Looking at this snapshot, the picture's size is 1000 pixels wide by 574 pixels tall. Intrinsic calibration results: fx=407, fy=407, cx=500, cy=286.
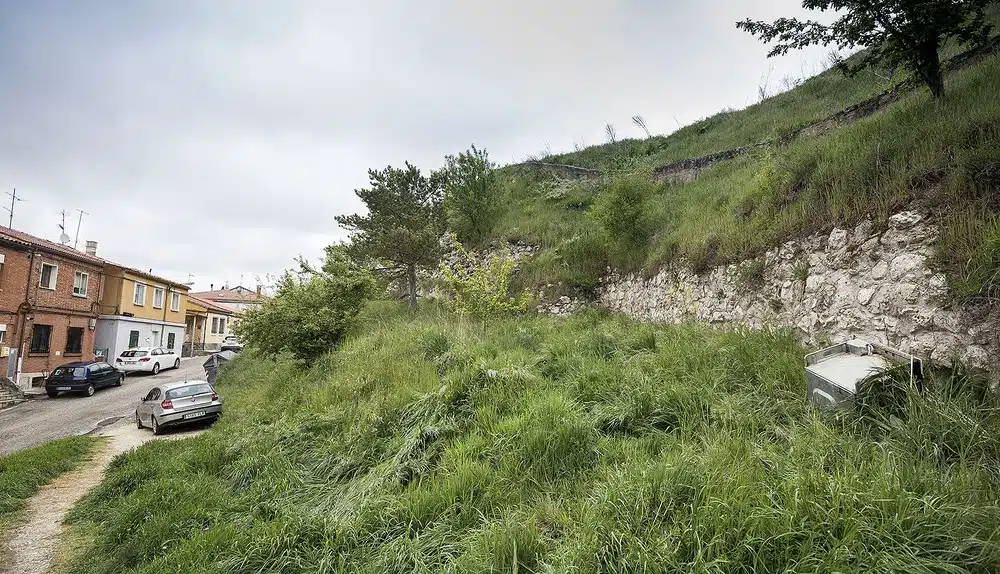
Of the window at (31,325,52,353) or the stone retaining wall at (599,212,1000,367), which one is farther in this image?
the window at (31,325,52,353)

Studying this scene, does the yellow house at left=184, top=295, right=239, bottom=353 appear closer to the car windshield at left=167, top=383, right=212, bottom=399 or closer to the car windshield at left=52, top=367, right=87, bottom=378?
the car windshield at left=52, top=367, right=87, bottom=378

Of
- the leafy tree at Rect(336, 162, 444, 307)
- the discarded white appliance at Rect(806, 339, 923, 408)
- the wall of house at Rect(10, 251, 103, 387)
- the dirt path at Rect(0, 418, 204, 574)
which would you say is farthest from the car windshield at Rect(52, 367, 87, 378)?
the discarded white appliance at Rect(806, 339, 923, 408)

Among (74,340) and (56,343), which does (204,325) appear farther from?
(56,343)

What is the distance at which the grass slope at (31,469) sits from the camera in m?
6.19

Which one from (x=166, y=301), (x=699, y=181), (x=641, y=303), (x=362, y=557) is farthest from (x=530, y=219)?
(x=166, y=301)

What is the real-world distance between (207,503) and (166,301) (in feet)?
113

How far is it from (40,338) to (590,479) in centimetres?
2920

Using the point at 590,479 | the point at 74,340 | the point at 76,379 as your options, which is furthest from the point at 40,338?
the point at 590,479

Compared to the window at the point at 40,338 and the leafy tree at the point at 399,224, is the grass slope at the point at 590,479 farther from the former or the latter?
the window at the point at 40,338

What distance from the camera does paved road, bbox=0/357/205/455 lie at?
11422 millimetres

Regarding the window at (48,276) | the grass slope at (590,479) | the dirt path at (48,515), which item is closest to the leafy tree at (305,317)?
the dirt path at (48,515)

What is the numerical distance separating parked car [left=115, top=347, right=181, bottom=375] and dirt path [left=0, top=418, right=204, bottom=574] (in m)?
17.7

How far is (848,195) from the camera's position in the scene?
5.63 metres

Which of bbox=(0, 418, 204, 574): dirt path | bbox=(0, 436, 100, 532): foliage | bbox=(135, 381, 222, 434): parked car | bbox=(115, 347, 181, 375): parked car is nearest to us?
bbox=(0, 418, 204, 574): dirt path
